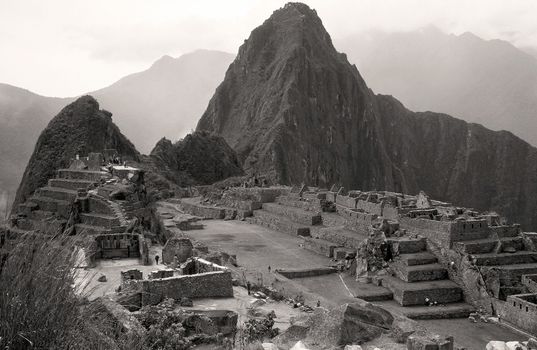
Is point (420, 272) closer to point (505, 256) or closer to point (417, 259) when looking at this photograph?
point (417, 259)

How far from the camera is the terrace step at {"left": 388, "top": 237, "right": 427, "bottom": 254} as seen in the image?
27047 millimetres

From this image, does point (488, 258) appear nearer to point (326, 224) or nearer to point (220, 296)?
point (326, 224)

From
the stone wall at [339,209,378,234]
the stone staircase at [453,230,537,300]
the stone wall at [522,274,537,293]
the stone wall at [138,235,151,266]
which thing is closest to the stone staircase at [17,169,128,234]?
the stone wall at [138,235,151,266]

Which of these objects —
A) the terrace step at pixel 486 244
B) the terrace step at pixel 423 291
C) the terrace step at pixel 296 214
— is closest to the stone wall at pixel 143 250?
the terrace step at pixel 423 291

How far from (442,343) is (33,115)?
9320 centimetres

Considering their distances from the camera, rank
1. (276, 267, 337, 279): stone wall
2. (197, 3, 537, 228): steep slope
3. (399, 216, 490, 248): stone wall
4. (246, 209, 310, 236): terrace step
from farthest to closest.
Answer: (197, 3, 537, 228): steep slope, (246, 209, 310, 236): terrace step, (276, 267, 337, 279): stone wall, (399, 216, 490, 248): stone wall

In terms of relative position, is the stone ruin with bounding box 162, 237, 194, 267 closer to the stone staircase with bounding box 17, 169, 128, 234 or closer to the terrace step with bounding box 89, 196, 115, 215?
the stone staircase with bounding box 17, 169, 128, 234

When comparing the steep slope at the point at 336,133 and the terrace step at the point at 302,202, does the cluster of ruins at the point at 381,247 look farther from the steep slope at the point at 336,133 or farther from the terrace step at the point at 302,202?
the steep slope at the point at 336,133

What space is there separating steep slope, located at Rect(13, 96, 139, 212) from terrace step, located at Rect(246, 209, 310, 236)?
110 ft

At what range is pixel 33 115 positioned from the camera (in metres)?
91.4

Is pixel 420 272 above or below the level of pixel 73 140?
below

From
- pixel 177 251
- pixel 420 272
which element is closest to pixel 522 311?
pixel 420 272

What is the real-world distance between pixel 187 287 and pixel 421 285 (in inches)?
596

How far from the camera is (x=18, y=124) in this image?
86.9 metres
